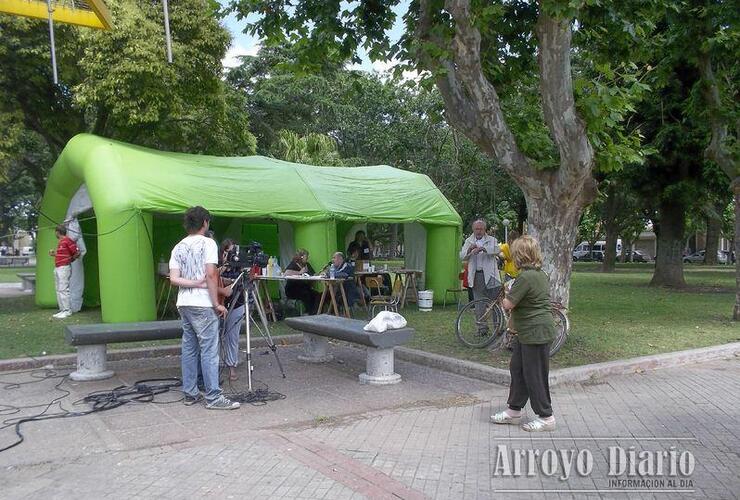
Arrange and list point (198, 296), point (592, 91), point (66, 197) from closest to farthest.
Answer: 1. point (198, 296)
2. point (592, 91)
3. point (66, 197)

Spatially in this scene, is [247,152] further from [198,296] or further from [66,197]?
[198,296]

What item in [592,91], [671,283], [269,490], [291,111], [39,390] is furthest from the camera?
[291,111]

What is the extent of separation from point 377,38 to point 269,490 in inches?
312

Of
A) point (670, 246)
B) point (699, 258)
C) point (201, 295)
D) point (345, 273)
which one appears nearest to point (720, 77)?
point (345, 273)

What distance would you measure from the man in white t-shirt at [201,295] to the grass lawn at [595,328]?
3.45 meters

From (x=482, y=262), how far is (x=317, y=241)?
3954 mm

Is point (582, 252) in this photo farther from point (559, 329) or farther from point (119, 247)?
point (119, 247)

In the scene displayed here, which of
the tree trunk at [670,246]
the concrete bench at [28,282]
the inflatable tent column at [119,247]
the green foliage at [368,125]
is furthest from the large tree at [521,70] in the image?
the green foliage at [368,125]

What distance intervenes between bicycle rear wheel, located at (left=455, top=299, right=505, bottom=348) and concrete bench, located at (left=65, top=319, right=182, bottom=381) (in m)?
4.05

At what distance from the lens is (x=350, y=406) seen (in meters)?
6.61

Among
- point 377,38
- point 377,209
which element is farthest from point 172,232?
point 377,38

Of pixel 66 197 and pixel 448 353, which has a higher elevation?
pixel 66 197

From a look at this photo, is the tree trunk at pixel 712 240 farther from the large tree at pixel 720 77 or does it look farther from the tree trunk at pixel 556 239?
the tree trunk at pixel 556 239

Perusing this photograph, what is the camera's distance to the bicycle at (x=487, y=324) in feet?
29.4
